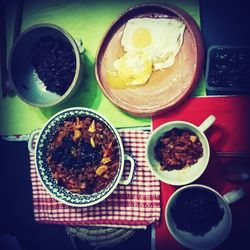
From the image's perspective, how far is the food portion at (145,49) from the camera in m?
1.98

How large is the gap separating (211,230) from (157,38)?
3.56 feet

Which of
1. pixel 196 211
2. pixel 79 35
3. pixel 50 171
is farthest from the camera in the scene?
pixel 79 35

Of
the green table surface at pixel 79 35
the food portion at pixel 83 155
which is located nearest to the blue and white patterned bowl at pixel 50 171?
the food portion at pixel 83 155

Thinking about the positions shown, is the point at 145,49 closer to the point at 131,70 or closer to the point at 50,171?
the point at 131,70

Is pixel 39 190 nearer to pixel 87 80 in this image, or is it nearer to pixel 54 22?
pixel 87 80

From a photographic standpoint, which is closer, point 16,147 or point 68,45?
point 68,45

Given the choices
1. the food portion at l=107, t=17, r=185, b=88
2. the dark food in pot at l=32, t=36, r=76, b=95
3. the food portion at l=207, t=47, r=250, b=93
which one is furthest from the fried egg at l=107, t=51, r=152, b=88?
the food portion at l=207, t=47, r=250, b=93

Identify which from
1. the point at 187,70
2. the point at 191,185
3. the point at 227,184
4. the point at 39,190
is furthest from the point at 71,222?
the point at 187,70

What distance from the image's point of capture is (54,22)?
2.18 m

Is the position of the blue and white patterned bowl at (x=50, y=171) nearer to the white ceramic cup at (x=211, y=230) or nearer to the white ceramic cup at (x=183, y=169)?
the white ceramic cup at (x=183, y=169)

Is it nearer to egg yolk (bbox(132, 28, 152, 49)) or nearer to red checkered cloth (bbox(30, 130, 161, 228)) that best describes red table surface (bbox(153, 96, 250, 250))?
red checkered cloth (bbox(30, 130, 161, 228))

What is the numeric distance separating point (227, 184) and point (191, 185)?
0.82 ft

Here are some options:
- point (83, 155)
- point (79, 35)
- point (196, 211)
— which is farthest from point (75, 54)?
point (196, 211)

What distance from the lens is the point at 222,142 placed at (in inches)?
76.9
